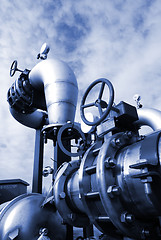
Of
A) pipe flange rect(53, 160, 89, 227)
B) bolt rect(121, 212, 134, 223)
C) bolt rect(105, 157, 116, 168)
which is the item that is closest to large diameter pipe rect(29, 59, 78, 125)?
pipe flange rect(53, 160, 89, 227)

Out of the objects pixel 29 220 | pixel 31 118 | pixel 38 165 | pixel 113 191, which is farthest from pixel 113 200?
pixel 31 118

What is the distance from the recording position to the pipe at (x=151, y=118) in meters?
1.71

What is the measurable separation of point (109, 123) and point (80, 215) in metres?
0.62

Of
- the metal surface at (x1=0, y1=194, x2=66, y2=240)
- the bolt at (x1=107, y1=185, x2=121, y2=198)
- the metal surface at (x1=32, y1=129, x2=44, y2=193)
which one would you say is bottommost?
the metal surface at (x1=0, y1=194, x2=66, y2=240)

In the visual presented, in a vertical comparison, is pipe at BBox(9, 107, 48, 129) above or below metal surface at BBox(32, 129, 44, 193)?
above

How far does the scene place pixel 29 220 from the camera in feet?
4.04

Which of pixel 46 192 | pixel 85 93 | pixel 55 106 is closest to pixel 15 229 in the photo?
pixel 46 192

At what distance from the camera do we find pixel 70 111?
6.19 ft

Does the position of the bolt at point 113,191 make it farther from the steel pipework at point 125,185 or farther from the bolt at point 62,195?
the bolt at point 62,195

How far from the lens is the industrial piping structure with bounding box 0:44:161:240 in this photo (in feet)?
2.41

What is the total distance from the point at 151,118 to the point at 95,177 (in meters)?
1.01

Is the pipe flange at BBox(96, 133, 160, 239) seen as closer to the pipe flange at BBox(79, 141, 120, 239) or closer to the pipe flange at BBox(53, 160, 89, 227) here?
the pipe flange at BBox(79, 141, 120, 239)

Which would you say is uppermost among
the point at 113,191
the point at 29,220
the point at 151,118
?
the point at 151,118

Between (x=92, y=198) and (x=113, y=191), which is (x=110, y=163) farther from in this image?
(x=92, y=198)
